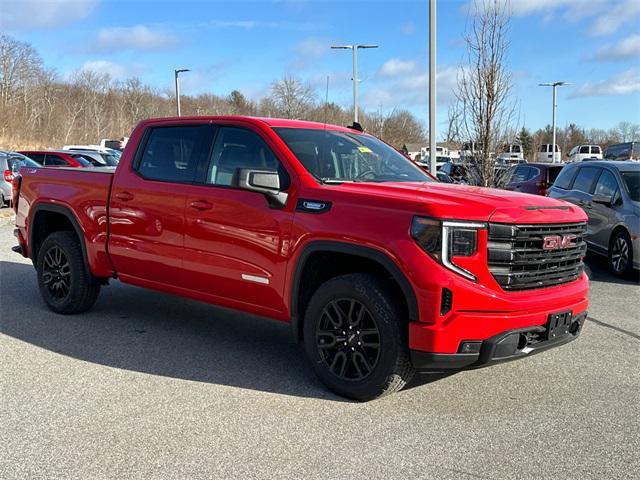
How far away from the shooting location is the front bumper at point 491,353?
3.91 meters

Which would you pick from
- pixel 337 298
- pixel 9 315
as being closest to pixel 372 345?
pixel 337 298

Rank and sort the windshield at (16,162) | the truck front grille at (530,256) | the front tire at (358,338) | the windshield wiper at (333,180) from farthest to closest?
1. the windshield at (16,162)
2. the windshield wiper at (333,180)
3. the front tire at (358,338)
4. the truck front grille at (530,256)

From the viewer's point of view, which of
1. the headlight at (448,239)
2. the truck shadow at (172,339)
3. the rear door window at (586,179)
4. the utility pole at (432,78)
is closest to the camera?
the headlight at (448,239)

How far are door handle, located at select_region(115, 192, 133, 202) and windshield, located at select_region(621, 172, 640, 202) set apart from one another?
691cm

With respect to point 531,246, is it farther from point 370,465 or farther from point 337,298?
point 370,465

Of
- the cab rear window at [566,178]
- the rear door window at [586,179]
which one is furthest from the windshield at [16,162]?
the rear door window at [586,179]

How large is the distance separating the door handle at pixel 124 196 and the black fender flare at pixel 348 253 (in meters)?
2.05

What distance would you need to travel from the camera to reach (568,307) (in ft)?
14.1

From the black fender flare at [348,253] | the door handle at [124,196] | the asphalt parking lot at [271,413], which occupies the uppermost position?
the door handle at [124,196]

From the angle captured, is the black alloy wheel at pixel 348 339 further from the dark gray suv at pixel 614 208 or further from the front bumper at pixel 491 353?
the dark gray suv at pixel 614 208

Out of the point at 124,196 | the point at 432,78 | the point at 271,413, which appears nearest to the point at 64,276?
the point at 124,196

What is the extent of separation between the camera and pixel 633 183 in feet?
30.2

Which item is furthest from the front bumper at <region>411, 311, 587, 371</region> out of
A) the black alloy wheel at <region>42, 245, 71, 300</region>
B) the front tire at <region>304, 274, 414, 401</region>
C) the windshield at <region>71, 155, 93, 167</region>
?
the windshield at <region>71, 155, 93, 167</region>

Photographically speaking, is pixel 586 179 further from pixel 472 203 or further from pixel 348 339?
pixel 348 339
